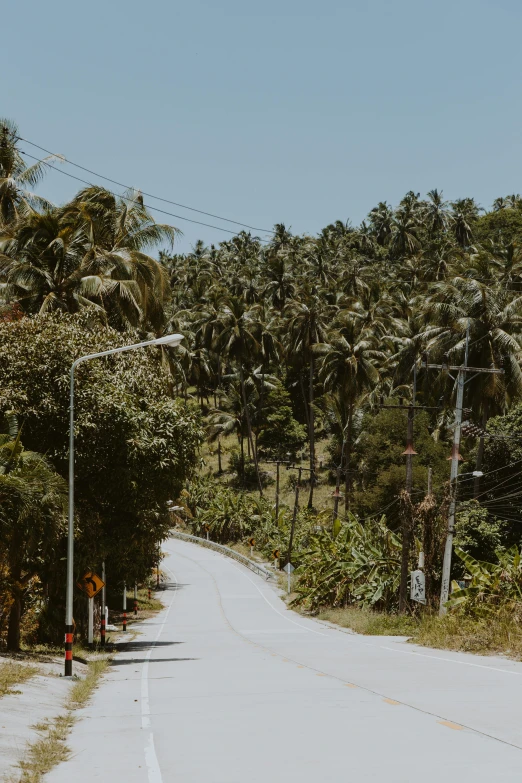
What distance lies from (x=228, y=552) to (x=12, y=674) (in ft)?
211

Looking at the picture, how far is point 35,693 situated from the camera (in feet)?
46.9

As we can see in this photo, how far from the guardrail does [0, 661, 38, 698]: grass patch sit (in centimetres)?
5026

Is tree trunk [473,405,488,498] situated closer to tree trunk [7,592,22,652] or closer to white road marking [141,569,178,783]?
tree trunk [7,592,22,652]

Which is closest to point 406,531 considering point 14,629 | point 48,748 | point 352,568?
point 352,568

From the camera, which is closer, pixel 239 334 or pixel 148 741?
pixel 148 741

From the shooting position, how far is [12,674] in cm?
1600

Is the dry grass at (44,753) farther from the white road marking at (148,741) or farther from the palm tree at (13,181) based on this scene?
the palm tree at (13,181)

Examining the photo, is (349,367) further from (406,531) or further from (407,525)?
(407,525)

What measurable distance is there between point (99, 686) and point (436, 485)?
47.3 m

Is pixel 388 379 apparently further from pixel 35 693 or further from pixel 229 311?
pixel 35 693

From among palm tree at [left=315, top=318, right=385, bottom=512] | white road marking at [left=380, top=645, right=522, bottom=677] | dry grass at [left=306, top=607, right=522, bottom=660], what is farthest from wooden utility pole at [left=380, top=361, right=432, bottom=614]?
palm tree at [left=315, top=318, right=385, bottom=512]

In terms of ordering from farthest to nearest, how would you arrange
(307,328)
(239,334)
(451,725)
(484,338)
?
1. (239,334)
2. (307,328)
3. (484,338)
4. (451,725)

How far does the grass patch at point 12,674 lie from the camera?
13.9m

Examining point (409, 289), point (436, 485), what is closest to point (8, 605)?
point (436, 485)
